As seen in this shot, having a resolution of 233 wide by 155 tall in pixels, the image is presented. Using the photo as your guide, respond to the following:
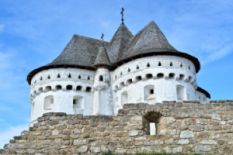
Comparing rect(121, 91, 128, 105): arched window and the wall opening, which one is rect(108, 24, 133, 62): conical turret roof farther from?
the wall opening

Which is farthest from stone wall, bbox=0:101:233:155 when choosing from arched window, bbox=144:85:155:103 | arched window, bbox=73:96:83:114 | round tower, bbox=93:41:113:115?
arched window, bbox=73:96:83:114

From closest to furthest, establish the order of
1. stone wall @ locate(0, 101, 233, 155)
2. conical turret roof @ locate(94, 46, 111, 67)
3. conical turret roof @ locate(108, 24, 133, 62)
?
stone wall @ locate(0, 101, 233, 155) → conical turret roof @ locate(94, 46, 111, 67) → conical turret roof @ locate(108, 24, 133, 62)

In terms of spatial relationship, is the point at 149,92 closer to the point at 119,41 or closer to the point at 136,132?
the point at 119,41

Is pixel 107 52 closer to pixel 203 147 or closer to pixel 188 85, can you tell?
pixel 188 85

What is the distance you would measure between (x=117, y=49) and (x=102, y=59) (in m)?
2.72

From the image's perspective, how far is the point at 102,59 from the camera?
37.0m

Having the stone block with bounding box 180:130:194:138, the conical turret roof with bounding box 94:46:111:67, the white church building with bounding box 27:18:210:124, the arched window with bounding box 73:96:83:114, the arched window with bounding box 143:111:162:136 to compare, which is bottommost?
the stone block with bounding box 180:130:194:138

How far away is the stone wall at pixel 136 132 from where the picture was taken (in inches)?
381

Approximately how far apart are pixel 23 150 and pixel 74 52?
97.4 ft

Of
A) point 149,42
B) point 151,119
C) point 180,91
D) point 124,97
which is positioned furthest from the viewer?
point 149,42

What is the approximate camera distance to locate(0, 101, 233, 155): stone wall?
31.7ft

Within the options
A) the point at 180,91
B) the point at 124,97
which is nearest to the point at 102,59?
the point at 124,97

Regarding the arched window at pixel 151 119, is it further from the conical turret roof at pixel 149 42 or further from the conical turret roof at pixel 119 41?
the conical turret roof at pixel 119 41

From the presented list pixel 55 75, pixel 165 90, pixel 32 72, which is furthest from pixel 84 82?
pixel 165 90
